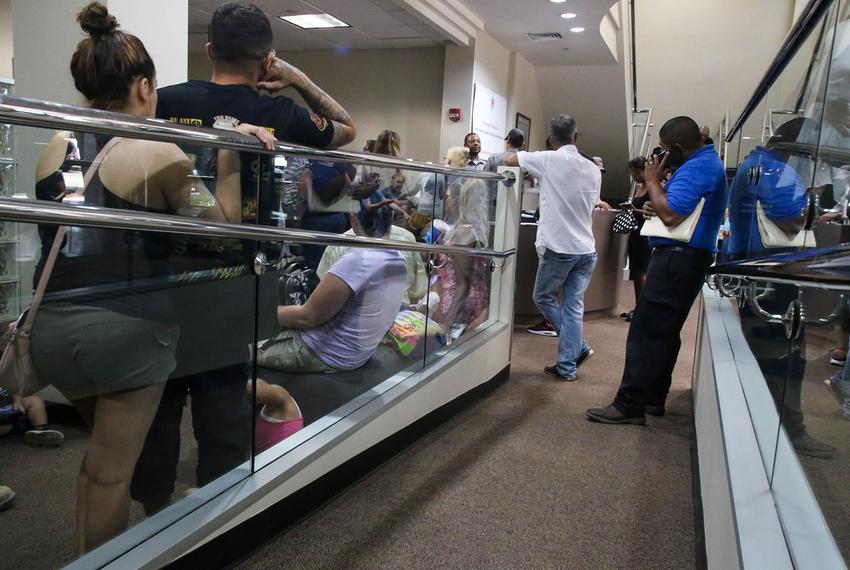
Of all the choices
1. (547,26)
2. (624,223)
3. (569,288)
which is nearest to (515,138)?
(624,223)

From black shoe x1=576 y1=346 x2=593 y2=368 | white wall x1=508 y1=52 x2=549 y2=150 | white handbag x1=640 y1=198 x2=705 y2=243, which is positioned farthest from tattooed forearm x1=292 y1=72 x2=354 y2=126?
white wall x1=508 y1=52 x2=549 y2=150

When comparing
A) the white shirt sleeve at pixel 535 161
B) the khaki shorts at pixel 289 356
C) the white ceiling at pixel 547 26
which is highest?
the white ceiling at pixel 547 26

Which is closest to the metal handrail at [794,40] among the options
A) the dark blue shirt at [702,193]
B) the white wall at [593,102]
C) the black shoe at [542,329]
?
the dark blue shirt at [702,193]

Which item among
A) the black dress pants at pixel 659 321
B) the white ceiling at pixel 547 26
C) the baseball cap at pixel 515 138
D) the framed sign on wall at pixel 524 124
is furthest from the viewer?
the framed sign on wall at pixel 524 124

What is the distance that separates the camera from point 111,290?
129cm

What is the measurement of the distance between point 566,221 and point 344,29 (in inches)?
228

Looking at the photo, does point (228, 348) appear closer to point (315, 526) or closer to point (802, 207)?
point (315, 526)

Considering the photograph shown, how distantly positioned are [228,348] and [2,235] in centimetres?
58

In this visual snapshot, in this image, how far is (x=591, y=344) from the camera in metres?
4.77

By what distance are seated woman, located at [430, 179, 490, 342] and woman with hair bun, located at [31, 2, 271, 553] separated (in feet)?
4.99

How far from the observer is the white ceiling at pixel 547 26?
23.5 feet

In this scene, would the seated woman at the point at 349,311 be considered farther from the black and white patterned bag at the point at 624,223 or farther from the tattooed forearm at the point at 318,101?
the black and white patterned bag at the point at 624,223

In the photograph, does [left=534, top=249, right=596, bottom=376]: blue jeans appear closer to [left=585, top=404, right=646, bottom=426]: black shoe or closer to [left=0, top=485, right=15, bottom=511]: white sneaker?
[left=585, top=404, right=646, bottom=426]: black shoe

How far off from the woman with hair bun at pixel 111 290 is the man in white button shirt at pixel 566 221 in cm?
249
